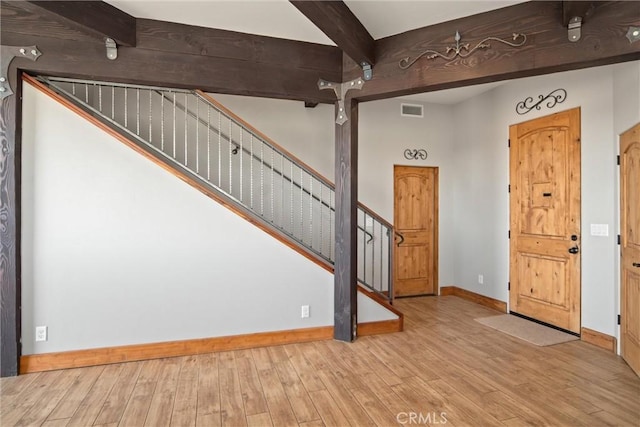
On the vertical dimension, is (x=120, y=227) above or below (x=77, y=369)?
above

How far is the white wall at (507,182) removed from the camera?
130 inches

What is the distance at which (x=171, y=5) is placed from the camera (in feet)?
8.68

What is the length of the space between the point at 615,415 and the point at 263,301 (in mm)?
2774

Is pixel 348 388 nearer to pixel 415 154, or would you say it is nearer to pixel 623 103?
pixel 623 103

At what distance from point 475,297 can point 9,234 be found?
5.41m

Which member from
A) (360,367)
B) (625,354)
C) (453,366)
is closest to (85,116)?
(360,367)

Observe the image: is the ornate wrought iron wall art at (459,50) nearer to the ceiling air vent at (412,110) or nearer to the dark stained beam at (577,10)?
the dark stained beam at (577,10)

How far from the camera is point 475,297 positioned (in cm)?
499

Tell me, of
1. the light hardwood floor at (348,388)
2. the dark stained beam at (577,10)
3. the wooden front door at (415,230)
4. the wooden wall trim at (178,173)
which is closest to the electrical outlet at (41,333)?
the light hardwood floor at (348,388)

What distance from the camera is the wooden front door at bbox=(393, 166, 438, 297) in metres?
5.27

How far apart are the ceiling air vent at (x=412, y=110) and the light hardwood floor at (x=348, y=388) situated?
3.41 m

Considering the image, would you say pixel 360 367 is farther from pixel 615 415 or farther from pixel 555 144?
pixel 555 144

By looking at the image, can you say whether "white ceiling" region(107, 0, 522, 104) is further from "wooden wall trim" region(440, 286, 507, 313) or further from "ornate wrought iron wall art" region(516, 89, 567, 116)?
"wooden wall trim" region(440, 286, 507, 313)

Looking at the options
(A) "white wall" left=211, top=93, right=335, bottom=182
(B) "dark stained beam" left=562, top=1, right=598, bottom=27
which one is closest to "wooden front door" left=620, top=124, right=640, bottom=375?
(B) "dark stained beam" left=562, top=1, right=598, bottom=27
